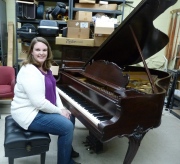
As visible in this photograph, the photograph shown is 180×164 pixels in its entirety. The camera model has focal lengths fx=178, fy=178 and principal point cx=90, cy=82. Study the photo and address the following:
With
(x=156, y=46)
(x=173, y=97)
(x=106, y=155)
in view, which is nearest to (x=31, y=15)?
(x=156, y=46)

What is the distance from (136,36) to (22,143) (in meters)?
1.64

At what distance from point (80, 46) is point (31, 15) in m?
1.21

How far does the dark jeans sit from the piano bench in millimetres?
58

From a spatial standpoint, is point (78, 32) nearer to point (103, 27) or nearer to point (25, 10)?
point (103, 27)

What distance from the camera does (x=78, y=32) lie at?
11.9 feet

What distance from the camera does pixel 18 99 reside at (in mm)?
1536

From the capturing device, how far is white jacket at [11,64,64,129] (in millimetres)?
1428

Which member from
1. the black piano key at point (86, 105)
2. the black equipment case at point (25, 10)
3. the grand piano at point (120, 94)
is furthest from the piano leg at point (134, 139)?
the black equipment case at point (25, 10)

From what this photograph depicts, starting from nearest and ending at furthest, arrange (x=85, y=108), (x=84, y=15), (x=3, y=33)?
(x=85, y=108), (x=84, y=15), (x=3, y=33)

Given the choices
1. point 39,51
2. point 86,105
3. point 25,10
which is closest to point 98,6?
point 25,10

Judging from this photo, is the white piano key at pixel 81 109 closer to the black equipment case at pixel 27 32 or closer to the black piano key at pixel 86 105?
the black piano key at pixel 86 105

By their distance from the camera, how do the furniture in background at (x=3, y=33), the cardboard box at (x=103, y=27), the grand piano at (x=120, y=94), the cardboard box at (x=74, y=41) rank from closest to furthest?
the grand piano at (x=120, y=94) → the cardboard box at (x=103, y=27) → the cardboard box at (x=74, y=41) → the furniture in background at (x=3, y=33)

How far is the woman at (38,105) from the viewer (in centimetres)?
144

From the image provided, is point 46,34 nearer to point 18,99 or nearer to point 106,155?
point 18,99
